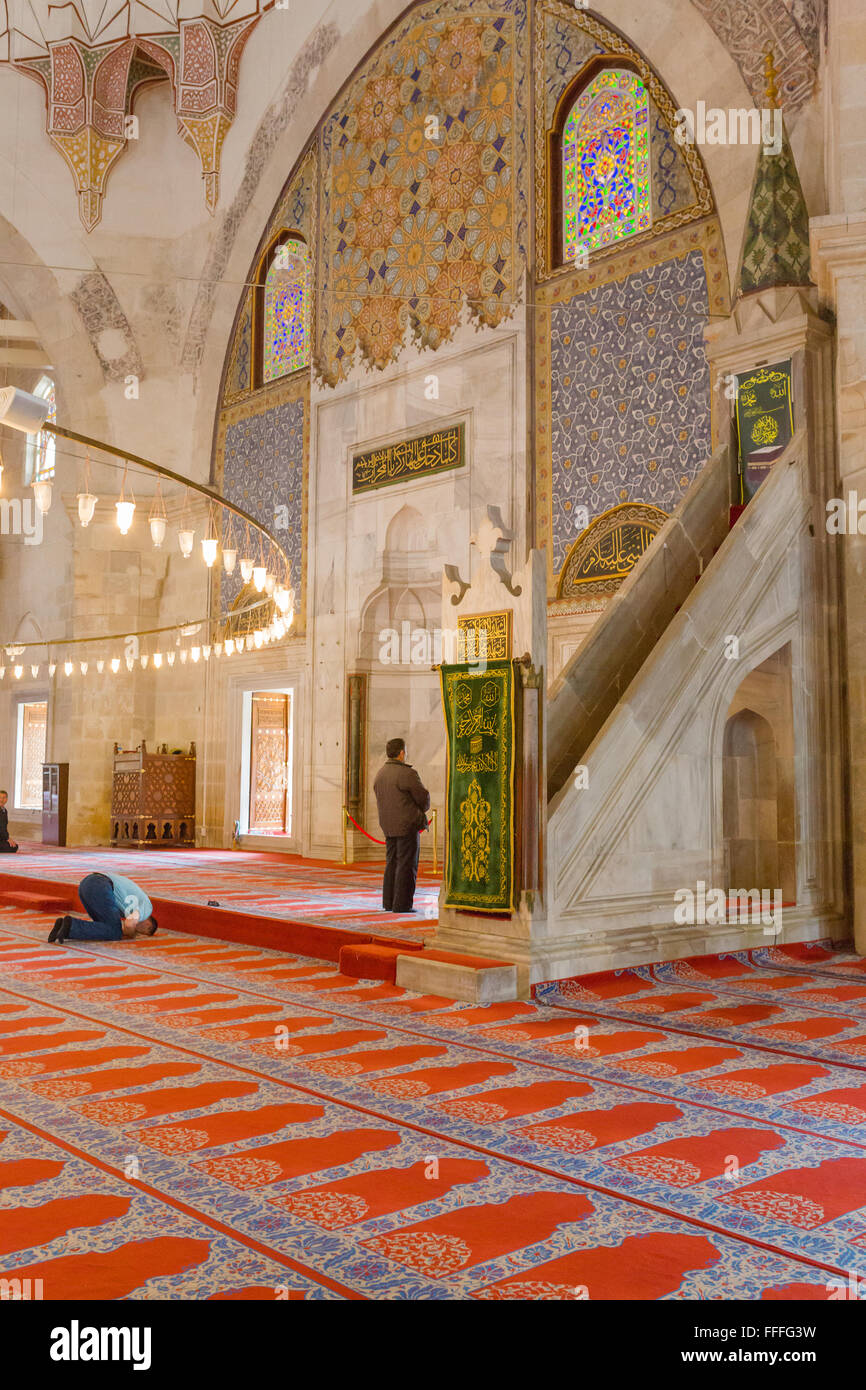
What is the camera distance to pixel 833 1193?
2209 millimetres

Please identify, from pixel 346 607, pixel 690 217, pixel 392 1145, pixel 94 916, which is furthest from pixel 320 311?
pixel 392 1145

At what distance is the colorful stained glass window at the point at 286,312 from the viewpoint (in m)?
10.3

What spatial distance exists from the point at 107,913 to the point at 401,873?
4.75ft

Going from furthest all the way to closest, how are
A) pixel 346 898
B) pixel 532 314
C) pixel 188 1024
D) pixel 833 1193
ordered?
1. pixel 532 314
2. pixel 346 898
3. pixel 188 1024
4. pixel 833 1193

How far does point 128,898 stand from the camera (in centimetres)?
565

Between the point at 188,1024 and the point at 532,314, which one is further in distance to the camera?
the point at 532,314

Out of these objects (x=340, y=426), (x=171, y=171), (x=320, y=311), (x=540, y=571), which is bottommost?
(x=540, y=571)

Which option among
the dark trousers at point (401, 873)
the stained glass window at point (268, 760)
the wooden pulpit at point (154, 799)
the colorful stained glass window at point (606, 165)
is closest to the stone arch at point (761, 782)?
the dark trousers at point (401, 873)

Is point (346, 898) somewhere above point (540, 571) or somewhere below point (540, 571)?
below
